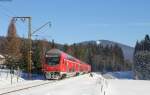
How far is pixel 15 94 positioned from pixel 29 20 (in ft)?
88.6

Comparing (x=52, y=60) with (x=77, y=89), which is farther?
(x=52, y=60)

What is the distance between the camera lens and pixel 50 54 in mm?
53031

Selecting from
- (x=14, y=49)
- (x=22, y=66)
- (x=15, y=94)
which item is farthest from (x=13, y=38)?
(x=15, y=94)

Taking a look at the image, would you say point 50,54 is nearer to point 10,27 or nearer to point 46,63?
point 46,63

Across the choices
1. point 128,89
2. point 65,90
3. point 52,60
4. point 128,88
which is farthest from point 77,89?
point 52,60

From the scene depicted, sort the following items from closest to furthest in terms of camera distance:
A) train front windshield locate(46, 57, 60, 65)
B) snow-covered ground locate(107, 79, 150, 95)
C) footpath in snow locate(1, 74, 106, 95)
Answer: footpath in snow locate(1, 74, 106, 95) → snow-covered ground locate(107, 79, 150, 95) → train front windshield locate(46, 57, 60, 65)

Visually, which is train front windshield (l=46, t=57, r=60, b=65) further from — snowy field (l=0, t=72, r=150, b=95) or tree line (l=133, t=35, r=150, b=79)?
tree line (l=133, t=35, r=150, b=79)

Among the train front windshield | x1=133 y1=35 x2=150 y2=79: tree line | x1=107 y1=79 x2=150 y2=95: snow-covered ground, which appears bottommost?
x1=107 y1=79 x2=150 y2=95: snow-covered ground

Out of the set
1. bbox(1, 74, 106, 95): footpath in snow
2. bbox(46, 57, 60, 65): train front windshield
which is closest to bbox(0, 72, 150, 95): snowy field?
bbox(1, 74, 106, 95): footpath in snow

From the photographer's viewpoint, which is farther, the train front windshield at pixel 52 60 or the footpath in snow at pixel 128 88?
the train front windshield at pixel 52 60

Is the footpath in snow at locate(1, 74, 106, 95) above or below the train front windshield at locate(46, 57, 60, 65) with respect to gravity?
below

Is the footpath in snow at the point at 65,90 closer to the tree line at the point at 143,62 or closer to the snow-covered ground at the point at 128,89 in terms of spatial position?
the snow-covered ground at the point at 128,89

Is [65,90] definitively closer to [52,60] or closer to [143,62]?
[52,60]

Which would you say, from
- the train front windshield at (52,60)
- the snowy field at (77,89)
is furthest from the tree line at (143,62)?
the snowy field at (77,89)
